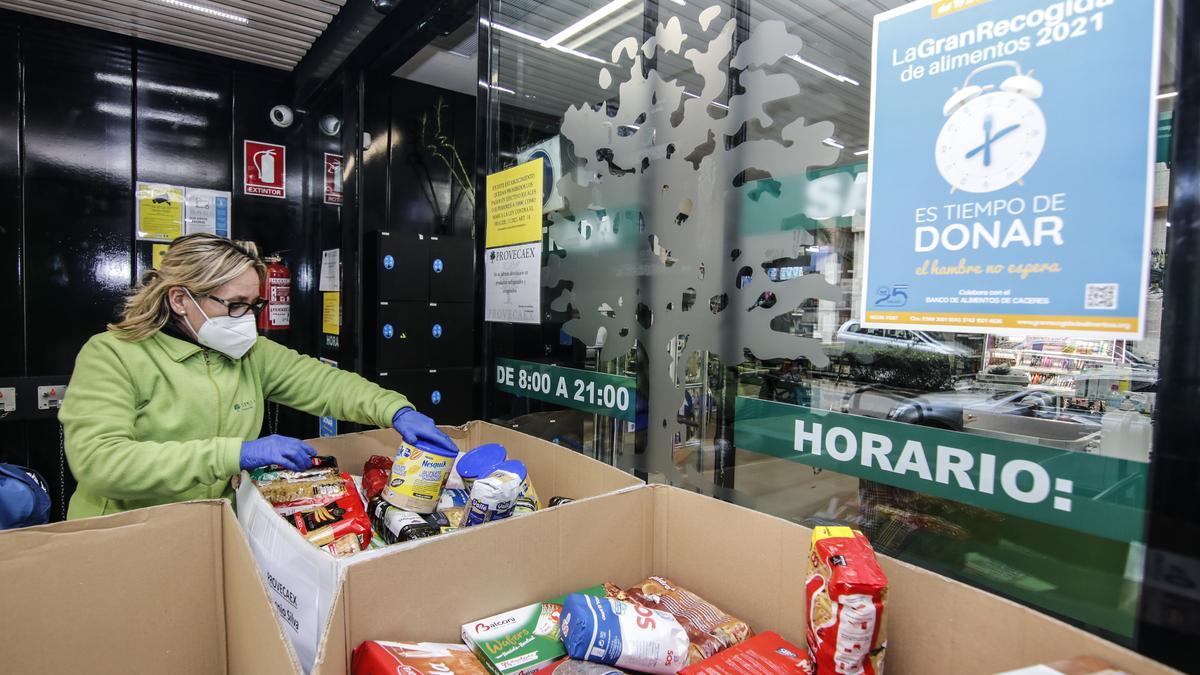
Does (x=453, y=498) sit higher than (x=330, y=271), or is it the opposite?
(x=330, y=271)

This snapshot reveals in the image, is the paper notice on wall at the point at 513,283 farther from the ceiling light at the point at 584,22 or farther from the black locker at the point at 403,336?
the black locker at the point at 403,336

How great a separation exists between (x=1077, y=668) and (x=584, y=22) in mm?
1874

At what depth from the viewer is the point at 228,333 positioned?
153 cm

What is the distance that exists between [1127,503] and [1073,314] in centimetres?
26

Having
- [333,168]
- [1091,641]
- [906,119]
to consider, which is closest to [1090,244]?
[906,119]

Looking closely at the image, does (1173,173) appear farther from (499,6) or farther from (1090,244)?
(499,6)

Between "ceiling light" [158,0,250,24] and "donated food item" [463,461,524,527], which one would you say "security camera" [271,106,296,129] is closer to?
"ceiling light" [158,0,250,24]

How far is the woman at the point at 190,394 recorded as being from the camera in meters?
1.26

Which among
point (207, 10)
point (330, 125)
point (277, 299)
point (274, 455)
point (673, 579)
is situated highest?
point (207, 10)

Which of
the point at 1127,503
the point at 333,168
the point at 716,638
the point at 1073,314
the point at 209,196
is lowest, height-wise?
the point at 716,638

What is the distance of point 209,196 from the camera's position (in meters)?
3.48

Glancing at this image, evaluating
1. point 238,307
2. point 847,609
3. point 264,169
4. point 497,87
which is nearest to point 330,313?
point 264,169

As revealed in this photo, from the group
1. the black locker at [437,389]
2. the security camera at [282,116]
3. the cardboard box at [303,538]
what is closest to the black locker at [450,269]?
the black locker at [437,389]

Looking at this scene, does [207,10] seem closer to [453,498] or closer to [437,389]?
[437,389]
